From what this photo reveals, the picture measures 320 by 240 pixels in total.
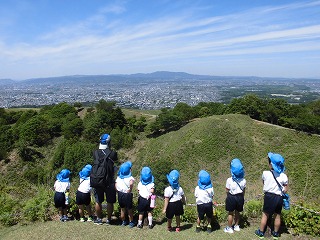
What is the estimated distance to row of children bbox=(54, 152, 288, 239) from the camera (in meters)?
5.58

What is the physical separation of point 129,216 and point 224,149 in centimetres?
2738

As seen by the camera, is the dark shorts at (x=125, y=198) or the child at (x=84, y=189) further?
the child at (x=84, y=189)

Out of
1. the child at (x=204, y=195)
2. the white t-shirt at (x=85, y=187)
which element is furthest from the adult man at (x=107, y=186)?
the child at (x=204, y=195)

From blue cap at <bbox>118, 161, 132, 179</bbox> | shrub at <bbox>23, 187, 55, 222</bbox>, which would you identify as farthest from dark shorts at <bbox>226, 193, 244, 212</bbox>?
shrub at <bbox>23, 187, 55, 222</bbox>

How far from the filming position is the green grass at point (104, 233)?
591 centimetres

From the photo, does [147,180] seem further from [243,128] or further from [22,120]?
[22,120]

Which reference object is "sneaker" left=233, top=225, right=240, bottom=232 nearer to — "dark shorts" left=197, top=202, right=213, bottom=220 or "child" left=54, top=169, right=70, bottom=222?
"dark shorts" left=197, top=202, right=213, bottom=220

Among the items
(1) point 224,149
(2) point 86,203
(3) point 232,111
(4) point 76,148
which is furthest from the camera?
(3) point 232,111

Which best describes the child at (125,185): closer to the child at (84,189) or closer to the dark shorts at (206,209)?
the child at (84,189)

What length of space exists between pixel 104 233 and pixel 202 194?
7.90ft

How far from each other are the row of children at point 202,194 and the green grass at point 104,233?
0.18 metres

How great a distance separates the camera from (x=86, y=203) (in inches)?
268

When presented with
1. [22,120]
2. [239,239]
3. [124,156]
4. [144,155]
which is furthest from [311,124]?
[22,120]

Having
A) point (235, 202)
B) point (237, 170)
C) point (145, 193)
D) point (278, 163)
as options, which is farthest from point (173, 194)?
point (278, 163)
